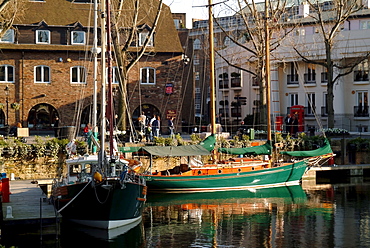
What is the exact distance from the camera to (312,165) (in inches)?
1554

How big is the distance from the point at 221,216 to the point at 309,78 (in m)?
35.2

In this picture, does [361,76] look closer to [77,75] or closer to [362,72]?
[362,72]

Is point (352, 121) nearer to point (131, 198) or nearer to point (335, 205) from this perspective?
point (335, 205)

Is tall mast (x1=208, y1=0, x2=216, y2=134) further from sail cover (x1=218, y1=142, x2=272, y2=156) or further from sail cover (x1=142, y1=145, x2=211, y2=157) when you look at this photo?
sail cover (x1=142, y1=145, x2=211, y2=157)

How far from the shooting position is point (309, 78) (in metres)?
61.0

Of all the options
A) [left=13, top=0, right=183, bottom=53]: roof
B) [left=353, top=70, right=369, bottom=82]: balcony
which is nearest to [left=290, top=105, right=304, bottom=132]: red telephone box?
[left=353, top=70, right=369, bottom=82]: balcony

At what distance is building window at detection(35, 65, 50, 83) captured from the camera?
170 feet

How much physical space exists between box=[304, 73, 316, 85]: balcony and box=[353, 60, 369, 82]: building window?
4184 millimetres

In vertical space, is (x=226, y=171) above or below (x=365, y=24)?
below

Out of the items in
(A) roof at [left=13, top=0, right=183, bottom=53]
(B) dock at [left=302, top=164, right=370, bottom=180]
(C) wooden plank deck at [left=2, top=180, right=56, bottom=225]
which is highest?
(A) roof at [left=13, top=0, right=183, bottom=53]

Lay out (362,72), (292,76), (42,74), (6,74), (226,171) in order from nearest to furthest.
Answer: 1. (226,171)
2. (6,74)
3. (42,74)
4. (362,72)
5. (292,76)

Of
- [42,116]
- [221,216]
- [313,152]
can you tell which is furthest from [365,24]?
[221,216]

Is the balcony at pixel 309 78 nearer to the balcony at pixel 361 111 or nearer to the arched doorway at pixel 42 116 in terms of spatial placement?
the balcony at pixel 361 111

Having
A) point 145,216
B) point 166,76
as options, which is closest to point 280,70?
point 166,76
